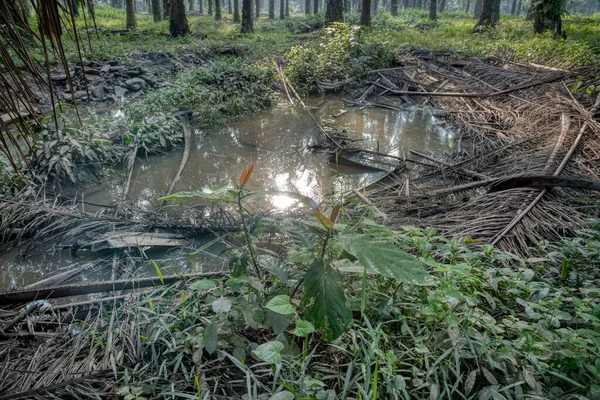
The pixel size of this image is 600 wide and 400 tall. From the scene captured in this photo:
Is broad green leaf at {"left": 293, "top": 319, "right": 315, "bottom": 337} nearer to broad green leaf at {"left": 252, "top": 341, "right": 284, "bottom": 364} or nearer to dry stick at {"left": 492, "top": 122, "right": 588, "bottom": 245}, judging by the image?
broad green leaf at {"left": 252, "top": 341, "right": 284, "bottom": 364}

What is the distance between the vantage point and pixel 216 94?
21.5 ft

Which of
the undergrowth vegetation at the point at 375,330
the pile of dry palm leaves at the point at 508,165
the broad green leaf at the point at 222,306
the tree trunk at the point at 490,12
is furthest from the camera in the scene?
the tree trunk at the point at 490,12

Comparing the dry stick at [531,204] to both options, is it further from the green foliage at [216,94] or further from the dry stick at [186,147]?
the green foliage at [216,94]

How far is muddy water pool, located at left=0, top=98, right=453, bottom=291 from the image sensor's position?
272 cm

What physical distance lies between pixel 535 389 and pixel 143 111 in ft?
18.5

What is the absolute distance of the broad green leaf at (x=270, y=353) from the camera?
1096 mm

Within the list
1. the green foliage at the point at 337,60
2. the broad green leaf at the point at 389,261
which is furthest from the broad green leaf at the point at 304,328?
the green foliage at the point at 337,60

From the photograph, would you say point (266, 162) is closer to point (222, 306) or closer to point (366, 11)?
point (222, 306)

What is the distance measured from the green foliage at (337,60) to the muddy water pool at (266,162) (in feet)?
4.94

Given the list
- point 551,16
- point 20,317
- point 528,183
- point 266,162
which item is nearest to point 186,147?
point 266,162

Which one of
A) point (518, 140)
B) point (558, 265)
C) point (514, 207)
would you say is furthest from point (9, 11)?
point (518, 140)

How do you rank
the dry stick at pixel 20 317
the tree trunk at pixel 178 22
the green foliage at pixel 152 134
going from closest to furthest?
the dry stick at pixel 20 317 < the green foliage at pixel 152 134 < the tree trunk at pixel 178 22

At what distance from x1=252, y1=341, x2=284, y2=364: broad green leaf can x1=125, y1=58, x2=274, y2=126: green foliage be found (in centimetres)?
495

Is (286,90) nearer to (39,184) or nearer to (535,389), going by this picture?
(39,184)
